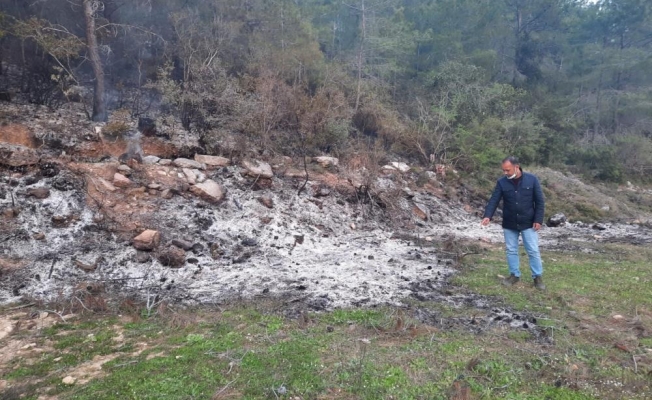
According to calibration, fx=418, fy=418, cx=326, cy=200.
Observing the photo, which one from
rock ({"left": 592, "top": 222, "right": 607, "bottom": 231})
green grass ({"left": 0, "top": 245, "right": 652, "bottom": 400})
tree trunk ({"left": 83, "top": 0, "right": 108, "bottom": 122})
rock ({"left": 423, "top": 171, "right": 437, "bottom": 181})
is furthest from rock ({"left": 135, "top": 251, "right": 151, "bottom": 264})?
rock ({"left": 592, "top": 222, "right": 607, "bottom": 231})

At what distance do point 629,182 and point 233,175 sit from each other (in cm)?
1804

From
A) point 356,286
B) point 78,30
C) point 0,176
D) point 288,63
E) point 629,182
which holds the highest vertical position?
point 78,30

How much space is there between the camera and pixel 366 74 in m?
17.5

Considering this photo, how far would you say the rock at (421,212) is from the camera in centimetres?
1051

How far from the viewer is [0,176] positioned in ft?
23.9

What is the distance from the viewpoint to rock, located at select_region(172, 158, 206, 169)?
9218 millimetres

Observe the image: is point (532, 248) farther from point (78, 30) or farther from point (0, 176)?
point (78, 30)

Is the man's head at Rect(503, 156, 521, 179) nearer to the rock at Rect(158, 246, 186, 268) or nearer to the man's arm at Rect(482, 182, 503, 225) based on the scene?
A: the man's arm at Rect(482, 182, 503, 225)

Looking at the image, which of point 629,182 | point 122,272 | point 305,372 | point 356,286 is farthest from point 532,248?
point 629,182

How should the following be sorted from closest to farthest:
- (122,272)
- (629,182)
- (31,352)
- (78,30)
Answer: (31,352), (122,272), (78,30), (629,182)

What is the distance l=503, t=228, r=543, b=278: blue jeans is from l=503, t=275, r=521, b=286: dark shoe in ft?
0.14

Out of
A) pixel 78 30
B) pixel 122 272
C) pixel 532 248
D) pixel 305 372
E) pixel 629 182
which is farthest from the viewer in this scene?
pixel 629 182

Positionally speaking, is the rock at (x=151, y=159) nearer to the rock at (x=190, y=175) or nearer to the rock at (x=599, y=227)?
the rock at (x=190, y=175)

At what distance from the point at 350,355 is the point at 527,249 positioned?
10.4 ft
